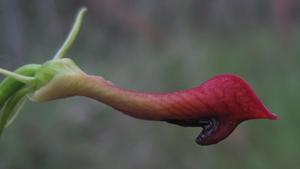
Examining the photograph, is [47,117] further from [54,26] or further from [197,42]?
[54,26]

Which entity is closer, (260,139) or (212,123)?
(212,123)

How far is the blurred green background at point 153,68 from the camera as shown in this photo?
6090 mm

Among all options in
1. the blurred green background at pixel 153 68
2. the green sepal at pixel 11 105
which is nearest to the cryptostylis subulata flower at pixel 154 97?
the green sepal at pixel 11 105

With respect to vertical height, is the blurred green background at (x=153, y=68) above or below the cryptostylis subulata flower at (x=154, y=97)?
above

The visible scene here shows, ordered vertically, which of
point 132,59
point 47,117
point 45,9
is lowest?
point 47,117

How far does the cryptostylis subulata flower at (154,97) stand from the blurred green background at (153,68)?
166cm

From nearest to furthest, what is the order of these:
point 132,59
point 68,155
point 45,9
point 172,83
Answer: point 68,155 < point 172,83 < point 132,59 < point 45,9

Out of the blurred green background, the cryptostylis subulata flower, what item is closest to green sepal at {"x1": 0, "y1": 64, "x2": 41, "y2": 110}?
the cryptostylis subulata flower

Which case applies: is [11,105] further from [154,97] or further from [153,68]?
[153,68]

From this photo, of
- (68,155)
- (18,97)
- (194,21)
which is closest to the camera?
(18,97)

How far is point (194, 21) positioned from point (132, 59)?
2566mm

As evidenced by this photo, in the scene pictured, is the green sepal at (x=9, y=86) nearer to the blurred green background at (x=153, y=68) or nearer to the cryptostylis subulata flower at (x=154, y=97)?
the cryptostylis subulata flower at (x=154, y=97)

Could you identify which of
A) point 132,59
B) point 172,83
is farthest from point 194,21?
point 172,83

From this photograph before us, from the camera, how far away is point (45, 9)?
400 inches
